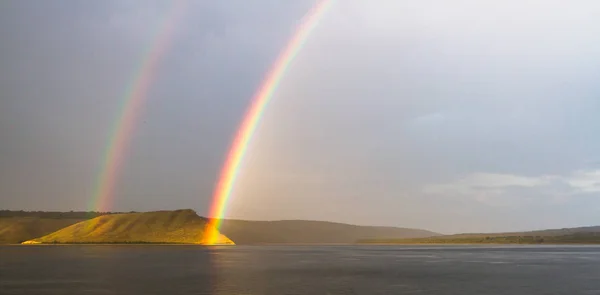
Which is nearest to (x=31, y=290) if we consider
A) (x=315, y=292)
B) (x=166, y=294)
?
(x=166, y=294)

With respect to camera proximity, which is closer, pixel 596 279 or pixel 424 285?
pixel 424 285

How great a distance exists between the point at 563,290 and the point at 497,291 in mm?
4614

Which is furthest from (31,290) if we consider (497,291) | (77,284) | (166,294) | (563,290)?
(563,290)

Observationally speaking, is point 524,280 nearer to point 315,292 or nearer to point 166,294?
point 315,292

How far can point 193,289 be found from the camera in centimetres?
3872

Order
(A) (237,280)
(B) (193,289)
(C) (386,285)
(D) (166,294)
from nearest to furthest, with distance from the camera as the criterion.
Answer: (D) (166,294), (B) (193,289), (C) (386,285), (A) (237,280)

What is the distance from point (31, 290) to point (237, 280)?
50.3 feet

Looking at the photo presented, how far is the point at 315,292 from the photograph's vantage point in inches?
1447

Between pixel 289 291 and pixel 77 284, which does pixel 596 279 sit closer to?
pixel 289 291

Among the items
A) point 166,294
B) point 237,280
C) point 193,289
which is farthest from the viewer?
point 237,280

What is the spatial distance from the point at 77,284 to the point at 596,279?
138 feet

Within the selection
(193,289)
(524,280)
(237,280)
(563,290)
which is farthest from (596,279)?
(193,289)

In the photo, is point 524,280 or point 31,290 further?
point 524,280

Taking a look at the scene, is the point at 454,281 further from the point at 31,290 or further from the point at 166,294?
the point at 31,290
